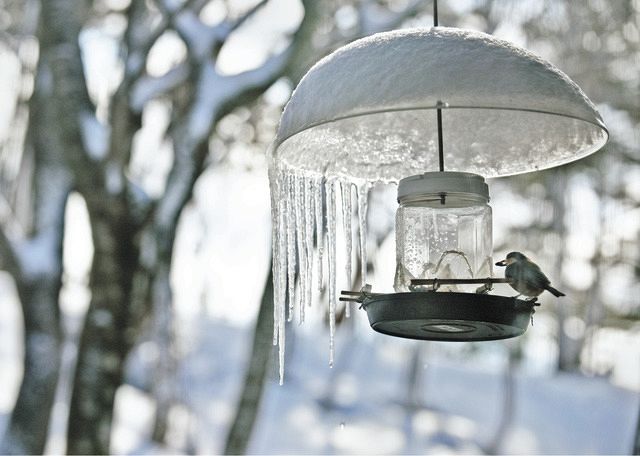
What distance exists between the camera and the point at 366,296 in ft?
10.4

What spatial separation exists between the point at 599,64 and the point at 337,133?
8.87m

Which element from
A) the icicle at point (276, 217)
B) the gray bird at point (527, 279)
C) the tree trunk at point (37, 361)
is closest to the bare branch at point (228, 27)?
the tree trunk at point (37, 361)

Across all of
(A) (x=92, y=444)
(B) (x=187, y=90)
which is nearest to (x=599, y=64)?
(B) (x=187, y=90)

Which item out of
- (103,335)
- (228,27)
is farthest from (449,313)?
(228,27)

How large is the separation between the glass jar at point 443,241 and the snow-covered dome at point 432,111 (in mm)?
375

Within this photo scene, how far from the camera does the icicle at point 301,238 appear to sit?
354 cm

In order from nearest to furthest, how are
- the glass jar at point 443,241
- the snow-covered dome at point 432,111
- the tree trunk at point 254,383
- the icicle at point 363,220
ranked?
the snow-covered dome at point 432,111
the glass jar at point 443,241
the icicle at point 363,220
the tree trunk at point 254,383

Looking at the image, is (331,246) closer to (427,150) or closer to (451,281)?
(427,150)

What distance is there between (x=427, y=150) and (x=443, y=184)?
2.16 ft

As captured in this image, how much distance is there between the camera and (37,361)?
8188 mm

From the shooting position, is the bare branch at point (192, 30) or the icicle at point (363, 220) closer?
the icicle at point (363, 220)

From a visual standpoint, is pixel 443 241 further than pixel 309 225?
No

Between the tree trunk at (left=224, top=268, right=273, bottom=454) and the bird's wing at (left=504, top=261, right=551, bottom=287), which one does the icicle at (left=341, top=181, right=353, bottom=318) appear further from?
the tree trunk at (left=224, top=268, right=273, bottom=454)

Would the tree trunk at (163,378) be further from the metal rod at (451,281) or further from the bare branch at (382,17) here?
the metal rod at (451,281)
